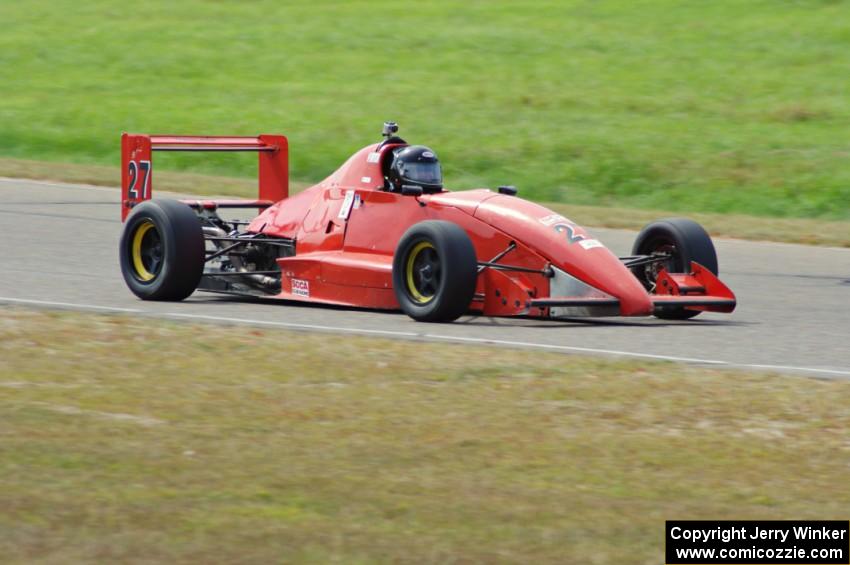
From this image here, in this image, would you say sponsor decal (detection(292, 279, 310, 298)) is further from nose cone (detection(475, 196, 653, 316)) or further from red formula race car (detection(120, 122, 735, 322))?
nose cone (detection(475, 196, 653, 316))

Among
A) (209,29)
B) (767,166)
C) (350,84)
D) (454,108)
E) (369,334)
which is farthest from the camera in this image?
(209,29)

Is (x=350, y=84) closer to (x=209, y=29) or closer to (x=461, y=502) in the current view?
(x=209, y=29)

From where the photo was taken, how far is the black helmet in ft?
37.7

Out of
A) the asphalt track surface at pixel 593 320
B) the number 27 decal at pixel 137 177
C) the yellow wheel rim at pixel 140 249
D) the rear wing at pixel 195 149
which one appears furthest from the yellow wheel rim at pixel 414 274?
the number 27 decal at pixel 137 177

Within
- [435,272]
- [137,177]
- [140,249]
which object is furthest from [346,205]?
[137,177]

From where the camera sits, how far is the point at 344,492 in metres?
5.93

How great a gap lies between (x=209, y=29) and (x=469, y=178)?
635 inches

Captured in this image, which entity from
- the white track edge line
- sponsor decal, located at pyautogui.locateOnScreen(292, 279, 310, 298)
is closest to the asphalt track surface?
the white track edge line

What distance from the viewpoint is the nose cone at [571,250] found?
1029 cm

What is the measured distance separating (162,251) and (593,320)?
343cm

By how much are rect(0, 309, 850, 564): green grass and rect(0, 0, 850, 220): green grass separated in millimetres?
13499

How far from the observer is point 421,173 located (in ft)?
37.7

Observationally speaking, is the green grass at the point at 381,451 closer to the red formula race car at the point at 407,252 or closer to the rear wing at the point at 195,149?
the red formula race car at the point at 407,252

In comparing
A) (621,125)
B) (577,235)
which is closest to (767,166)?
(621,125)
